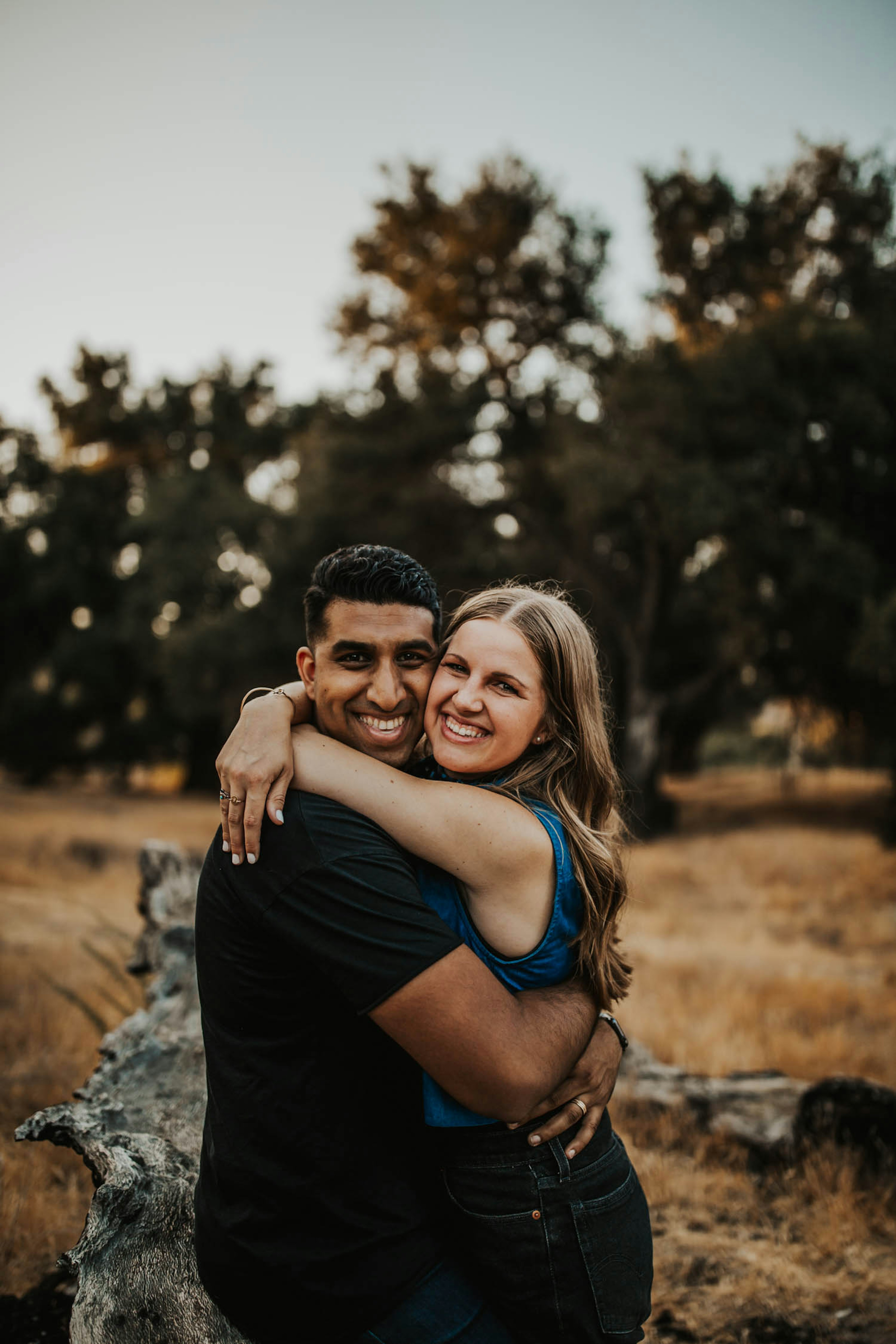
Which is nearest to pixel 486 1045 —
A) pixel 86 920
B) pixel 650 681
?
pixel 86 920

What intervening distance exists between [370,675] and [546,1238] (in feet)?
4.55

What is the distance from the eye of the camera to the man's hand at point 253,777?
5.88 ft

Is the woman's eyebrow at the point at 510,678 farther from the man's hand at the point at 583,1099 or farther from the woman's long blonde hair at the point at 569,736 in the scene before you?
the man's hand at the point at 583,1099

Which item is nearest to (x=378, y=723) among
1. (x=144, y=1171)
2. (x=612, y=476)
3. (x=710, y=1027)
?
(x=144, y=1171)

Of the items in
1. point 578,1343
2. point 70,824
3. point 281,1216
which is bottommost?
point 70,824

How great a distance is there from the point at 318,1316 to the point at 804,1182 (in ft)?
10.2

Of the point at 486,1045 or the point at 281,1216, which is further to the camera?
the point at 281,1216

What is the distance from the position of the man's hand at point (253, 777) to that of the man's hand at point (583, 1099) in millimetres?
853

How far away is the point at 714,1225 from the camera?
3768mm

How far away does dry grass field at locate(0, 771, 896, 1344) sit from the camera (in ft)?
10.6

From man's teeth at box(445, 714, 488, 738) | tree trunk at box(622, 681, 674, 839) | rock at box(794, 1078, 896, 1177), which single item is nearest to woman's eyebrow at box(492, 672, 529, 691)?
man's teeth at box(445, 714, 488, 738)

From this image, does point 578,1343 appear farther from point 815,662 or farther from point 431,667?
point 815,662

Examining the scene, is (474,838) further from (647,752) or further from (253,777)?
(647,752)

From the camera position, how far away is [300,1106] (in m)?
1.83
